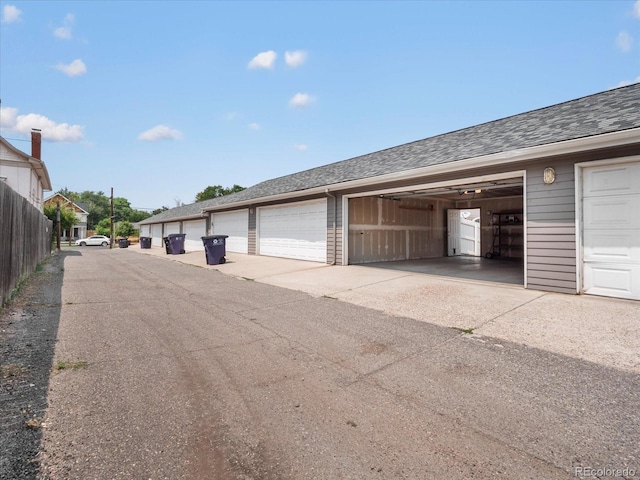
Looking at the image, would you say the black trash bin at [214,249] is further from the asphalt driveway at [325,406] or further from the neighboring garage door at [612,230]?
the neighboring garage door at [612,230]

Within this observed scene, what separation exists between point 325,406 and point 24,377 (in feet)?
9.17

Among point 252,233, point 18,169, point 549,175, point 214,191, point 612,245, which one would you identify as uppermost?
point 214,191

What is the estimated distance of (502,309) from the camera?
211 inches

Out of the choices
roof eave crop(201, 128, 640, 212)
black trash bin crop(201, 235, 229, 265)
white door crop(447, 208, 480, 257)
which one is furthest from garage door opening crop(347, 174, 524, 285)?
black trash bin crop(201, 235, 229, 265)

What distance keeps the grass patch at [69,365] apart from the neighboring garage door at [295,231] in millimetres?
8835

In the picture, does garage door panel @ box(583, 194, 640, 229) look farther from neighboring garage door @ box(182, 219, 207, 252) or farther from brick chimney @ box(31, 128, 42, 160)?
brick chimney @ box(31, 128, 42, 160)

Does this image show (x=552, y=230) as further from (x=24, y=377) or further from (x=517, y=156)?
(x=24, y=377)

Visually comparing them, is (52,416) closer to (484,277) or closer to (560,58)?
(484,277)

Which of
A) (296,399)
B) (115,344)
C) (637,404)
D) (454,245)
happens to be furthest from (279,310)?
(454,245)

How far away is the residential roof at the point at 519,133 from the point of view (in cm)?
601

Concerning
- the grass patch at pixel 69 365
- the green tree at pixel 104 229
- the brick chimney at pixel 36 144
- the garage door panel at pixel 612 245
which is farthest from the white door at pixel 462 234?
the green tree at pixel 104 229

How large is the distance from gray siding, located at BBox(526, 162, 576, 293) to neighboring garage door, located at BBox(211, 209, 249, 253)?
1263cm

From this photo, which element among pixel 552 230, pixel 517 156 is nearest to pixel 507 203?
pixel 517 156

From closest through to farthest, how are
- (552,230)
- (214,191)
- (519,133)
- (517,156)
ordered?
(552,230) < (517,156) < (519,133) < (214,191)
